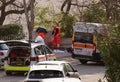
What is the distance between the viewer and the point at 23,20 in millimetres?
45812

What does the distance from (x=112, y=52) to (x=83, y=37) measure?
1806cm

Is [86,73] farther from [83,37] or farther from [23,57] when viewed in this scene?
[83,37]

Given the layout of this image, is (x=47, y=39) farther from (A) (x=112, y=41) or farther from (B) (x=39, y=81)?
(A) (x=112, y=41)

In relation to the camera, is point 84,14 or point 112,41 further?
point 84,14

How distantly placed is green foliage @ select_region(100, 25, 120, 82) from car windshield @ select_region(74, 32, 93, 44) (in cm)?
1738

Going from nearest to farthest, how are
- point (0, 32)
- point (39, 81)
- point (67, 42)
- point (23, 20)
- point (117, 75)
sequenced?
point (117, 75) < point (39, 81) < point (0, 32) < point (67, 42) < point (23, 20)

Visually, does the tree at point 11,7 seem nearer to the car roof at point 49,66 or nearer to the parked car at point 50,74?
the car roof at point 49,66

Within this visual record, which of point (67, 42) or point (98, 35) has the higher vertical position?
point (98, 35)

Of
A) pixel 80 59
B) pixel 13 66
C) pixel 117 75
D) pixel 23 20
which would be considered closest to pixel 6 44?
pixel 13 66

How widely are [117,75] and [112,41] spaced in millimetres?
749

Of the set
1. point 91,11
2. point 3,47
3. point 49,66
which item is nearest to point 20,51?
point 3,47

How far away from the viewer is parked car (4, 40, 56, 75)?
22.8 meters

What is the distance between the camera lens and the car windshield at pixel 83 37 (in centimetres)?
2830

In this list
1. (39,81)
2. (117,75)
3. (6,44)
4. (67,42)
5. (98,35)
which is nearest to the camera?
(117,75)
